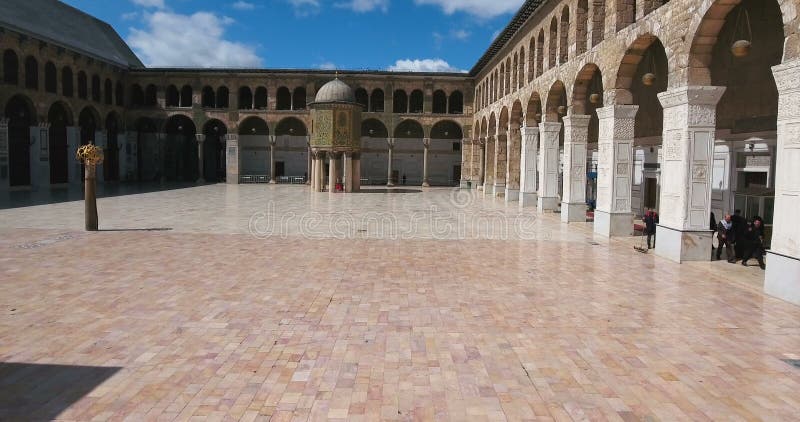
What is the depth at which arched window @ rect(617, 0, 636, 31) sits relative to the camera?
14523mm

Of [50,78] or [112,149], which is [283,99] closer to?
[112,149]

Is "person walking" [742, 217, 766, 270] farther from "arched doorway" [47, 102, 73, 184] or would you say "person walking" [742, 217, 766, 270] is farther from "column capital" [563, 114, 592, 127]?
"arched doorway" [47, 102, 73, 184]

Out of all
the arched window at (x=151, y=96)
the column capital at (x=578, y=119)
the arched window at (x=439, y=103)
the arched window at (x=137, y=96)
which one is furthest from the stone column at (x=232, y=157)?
the column capital at (x=578, y=119)

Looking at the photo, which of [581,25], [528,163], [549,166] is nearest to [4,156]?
[528,163]

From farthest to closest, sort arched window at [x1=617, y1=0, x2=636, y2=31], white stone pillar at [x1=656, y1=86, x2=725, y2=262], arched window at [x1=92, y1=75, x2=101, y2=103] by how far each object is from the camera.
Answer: arched window at [x1=92, y1=75, x2=101, y2=103] → arched window at [x1=617, y1=0, x2=636, y2=31] → white stone pillar at [x1=656, y1=86, x2=725, y2=262]

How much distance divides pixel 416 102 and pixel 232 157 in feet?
51.3

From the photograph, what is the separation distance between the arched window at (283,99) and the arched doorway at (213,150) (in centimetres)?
624

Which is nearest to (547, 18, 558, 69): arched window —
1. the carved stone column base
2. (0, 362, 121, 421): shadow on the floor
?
the carved stone column base

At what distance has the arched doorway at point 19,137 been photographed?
30.3 metres

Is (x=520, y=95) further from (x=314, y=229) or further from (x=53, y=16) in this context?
(x=53, y=16)

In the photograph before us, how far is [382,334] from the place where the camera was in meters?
6.46

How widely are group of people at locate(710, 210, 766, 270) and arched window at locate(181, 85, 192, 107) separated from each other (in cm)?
4159

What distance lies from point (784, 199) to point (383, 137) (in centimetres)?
3919

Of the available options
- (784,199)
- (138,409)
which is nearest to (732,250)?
(784,199)
